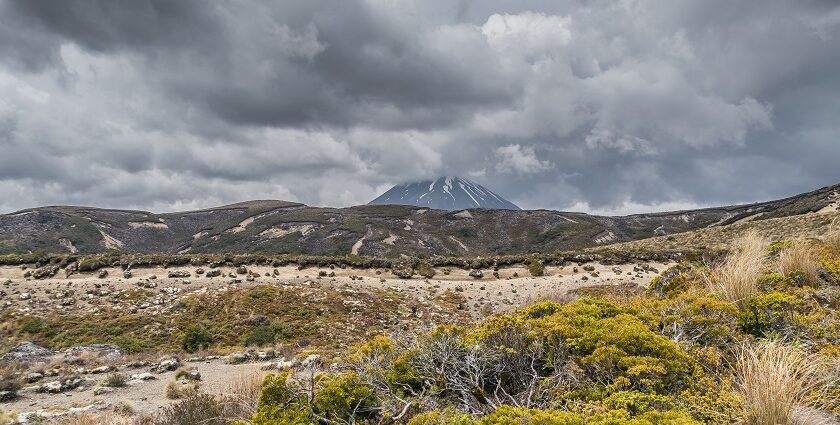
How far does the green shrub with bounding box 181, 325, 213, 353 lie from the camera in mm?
16031

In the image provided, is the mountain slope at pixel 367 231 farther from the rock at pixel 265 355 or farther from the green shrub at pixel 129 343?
the rock at pixel 265 355

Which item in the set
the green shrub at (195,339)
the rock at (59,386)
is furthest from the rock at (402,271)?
the rock at (59,386)

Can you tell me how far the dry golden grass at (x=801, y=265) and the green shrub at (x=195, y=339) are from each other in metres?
17.9

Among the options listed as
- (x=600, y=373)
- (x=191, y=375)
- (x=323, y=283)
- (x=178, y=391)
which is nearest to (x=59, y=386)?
(x=191, y=375)

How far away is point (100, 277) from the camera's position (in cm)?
2495

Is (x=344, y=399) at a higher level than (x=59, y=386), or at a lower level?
higher

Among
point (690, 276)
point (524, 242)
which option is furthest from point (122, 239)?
point (690, 276)

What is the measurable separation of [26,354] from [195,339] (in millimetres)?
4976

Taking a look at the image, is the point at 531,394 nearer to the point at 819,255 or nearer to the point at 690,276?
the point at 690,276

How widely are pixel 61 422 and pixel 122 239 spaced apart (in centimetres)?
16383

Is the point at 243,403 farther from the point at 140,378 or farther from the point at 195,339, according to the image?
the point at 195,339

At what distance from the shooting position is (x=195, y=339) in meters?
16.4

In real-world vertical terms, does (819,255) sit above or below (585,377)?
above

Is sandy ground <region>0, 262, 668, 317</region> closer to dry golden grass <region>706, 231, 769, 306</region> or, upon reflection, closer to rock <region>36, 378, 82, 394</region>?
rock <region>36, 378, 82, 394</region>
